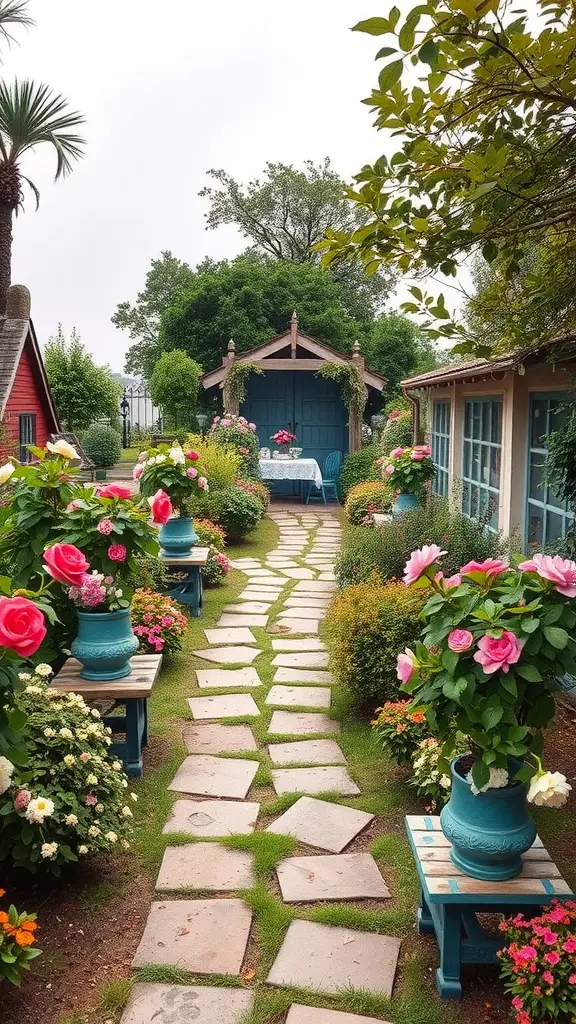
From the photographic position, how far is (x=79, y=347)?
19.8m

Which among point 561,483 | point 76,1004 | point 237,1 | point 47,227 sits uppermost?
point 47,227

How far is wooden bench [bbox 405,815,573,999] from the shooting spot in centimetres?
237

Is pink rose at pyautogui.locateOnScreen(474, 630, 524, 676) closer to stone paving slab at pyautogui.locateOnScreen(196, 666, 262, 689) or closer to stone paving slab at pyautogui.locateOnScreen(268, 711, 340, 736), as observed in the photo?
stone paving slab at pyautogui.locateOnScreen(268, 711, 340, 736)

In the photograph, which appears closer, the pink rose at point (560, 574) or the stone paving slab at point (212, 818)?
the pink rose at point (560, 574)

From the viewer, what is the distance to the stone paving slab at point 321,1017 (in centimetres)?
234

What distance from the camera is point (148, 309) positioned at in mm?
35312

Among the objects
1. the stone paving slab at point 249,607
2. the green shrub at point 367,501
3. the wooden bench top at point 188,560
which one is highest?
the green shrub at point 367,501

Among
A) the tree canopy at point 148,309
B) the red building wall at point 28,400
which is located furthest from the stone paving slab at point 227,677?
the tree canopy at point 148,309

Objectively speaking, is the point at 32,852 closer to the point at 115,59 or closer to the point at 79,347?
the point at 115,59

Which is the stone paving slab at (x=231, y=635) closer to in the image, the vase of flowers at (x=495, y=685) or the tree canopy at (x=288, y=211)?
the vase of flowers at (x=495, y=685)

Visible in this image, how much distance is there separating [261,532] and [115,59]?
682 cm

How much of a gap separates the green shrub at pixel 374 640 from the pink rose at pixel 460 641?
90.4 inches

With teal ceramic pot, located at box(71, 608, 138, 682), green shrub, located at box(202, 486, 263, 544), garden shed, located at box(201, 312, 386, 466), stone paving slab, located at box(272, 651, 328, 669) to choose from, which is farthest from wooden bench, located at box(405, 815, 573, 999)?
garden shed, located at box(201, 312, 386, 466)

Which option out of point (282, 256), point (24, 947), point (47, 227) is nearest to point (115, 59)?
point (24, 947)
